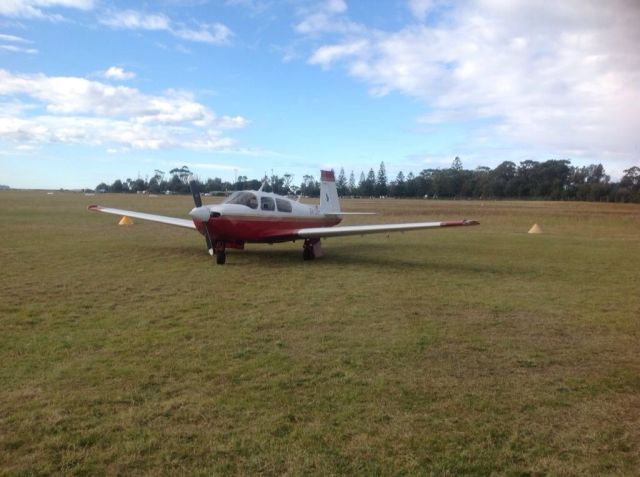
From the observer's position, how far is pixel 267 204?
1364 centimetres

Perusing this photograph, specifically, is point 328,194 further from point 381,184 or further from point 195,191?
point 381,184

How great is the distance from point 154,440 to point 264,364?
172 cm

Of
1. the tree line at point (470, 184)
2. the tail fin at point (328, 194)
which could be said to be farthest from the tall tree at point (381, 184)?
the tail fin at point (328, 194)

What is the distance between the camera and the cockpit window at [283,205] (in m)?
14.0

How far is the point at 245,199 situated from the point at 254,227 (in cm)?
79

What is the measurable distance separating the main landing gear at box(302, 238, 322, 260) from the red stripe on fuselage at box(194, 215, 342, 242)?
0.38 metres

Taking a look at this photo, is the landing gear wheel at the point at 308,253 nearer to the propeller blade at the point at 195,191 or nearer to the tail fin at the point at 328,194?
the tail fin at the point at 328,194

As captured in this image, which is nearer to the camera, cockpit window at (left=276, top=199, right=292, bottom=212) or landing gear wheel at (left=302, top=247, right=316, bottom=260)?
landing gear wheel at (left=302, top=247, right=316, bottom=260)

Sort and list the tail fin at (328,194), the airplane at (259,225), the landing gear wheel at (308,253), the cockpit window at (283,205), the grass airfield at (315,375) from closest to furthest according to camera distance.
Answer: the grass airfield at (315,375) < the airplane at (259,225) < the landing gear wheel at (308,253) < the cockpit window at (283,205) < the tail fin at (328,194)

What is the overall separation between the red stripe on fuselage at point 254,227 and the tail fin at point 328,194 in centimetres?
193

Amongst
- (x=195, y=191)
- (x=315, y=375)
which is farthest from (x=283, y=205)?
(x=315, y=375)

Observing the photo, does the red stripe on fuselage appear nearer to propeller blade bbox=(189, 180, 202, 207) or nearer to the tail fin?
propeller blade bbox=(189, 180, 202, 207)

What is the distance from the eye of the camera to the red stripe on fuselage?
12.7 metres

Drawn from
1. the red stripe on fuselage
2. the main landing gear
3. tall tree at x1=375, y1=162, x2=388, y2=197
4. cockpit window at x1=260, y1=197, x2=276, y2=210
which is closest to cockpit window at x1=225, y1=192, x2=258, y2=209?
cockpit window at x1=260, y1=197, x2=276, y2=210
